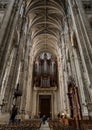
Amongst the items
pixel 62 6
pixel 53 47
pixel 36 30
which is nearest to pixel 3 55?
pixel 62 6

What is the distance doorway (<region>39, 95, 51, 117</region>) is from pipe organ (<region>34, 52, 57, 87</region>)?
8.51 ft

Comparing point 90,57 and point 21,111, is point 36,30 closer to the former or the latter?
point 21,111

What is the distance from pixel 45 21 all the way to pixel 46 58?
8.91 meters

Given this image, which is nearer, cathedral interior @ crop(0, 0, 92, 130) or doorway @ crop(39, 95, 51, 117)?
cathedral interior @ crop(0, 0, 92, 130)

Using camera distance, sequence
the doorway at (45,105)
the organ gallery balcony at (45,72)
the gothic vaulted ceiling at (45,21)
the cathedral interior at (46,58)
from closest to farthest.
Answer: the cathedral interior at (46,58) < the gothic vaulted ceiling at (45,21) < the organ gallery balcony at (45,72) < the doorway at (45,105)

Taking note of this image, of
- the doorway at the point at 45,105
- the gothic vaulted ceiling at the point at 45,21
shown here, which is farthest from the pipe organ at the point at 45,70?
the doorway at the point at 45,105

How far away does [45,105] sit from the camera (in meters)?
25.2

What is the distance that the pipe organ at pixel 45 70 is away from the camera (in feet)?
80.5

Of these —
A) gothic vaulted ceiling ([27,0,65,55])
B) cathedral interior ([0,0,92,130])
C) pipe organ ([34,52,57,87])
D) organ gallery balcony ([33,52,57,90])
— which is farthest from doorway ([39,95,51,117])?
gothic vaulted ceiling ([27,0,65,55])

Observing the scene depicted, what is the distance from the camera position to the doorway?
964 inches

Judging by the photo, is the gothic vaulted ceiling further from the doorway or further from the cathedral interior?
the doorway

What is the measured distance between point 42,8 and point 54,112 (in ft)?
56.3

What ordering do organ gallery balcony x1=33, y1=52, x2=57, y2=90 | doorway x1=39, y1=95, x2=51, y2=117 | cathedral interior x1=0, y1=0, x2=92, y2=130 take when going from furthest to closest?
1. doorway x1=39, y1=95, x2=51, y2=117
2. organ gallery balcony x1=33, y1=52, x2=57, y2=90
3. cathedral interior x1=0, y1=0, x2=92, y2=130

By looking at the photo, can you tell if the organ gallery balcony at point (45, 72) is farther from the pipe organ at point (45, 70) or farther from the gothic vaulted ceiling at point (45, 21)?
the gothic vaulted ceiling at point (45, 21)
